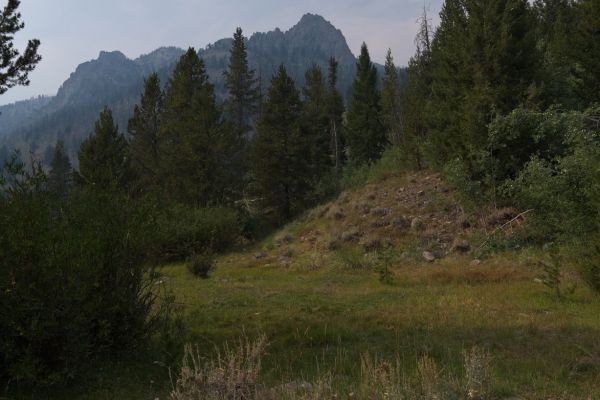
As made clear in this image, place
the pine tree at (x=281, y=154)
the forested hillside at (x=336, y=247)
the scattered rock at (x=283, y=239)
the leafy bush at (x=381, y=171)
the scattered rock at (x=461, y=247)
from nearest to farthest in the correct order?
the forested hillside at (x=336, y=247), the scattered rock at (x=461, y=247), the scattered rock at (x=283, y=239), the leafy bush at (x=381, y=171), the pine tree at (x=281, y=154)

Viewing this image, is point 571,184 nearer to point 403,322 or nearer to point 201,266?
point 403,322

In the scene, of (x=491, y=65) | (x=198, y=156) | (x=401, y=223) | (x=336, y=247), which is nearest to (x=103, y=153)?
(x=198, y=156)

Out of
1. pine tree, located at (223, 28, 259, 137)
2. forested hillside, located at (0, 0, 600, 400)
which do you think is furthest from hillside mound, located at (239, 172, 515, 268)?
pine tree, located at (223, 28, 259, 137)

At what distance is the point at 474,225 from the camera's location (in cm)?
1802

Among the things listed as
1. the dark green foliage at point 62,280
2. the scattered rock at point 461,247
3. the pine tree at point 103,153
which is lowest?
the scattered rock at point 461,247

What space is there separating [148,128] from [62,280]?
3200cm

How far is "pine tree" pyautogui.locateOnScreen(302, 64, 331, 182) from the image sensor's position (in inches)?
1340

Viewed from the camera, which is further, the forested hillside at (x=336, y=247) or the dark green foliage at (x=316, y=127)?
the dark green foliage at (x=316, y=127)

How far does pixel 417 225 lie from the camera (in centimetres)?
2002

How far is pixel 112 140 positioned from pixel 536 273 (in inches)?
1071

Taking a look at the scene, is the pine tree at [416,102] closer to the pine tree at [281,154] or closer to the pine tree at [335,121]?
the pine tree at [281,154]

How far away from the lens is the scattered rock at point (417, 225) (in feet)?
65.0

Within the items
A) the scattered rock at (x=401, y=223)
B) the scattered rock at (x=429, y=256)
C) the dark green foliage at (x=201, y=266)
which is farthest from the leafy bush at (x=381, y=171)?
the dark green foliage at (x=201, y=266)

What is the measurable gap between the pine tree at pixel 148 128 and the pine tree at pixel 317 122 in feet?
37.2
